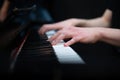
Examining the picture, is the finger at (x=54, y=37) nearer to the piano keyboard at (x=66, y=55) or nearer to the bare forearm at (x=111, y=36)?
the piano keyboard at (x=66, y=55)

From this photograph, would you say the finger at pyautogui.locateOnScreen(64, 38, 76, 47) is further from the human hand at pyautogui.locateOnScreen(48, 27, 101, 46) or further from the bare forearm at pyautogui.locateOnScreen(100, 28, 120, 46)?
the bare forearm at pyautogui.locateOnScreen(100, 28, 120, 46)

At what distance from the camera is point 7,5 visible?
0.99m

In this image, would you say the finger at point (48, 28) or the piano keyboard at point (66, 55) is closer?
the piano keyboard at point (66, 55)

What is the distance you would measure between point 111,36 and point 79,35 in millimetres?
117

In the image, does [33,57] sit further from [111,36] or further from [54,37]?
[111,36]

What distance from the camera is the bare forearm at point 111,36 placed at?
96 centimetres

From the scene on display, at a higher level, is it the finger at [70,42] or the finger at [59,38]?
the finger at [59,38]

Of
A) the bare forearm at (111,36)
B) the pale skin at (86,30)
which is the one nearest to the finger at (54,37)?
the pale skin at (86,30)

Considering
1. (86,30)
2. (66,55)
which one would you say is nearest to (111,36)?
(86,30)

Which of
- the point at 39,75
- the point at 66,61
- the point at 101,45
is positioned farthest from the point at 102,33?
the point at 39,75

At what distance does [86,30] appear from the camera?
97cm

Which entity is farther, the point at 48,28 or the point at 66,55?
the point at 48,28

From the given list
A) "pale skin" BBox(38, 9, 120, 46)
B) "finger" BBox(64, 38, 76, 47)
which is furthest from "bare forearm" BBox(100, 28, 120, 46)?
"finger" BBox(64, 38, 76, 47)

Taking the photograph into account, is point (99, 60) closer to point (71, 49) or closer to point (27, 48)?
point (71, 49)
